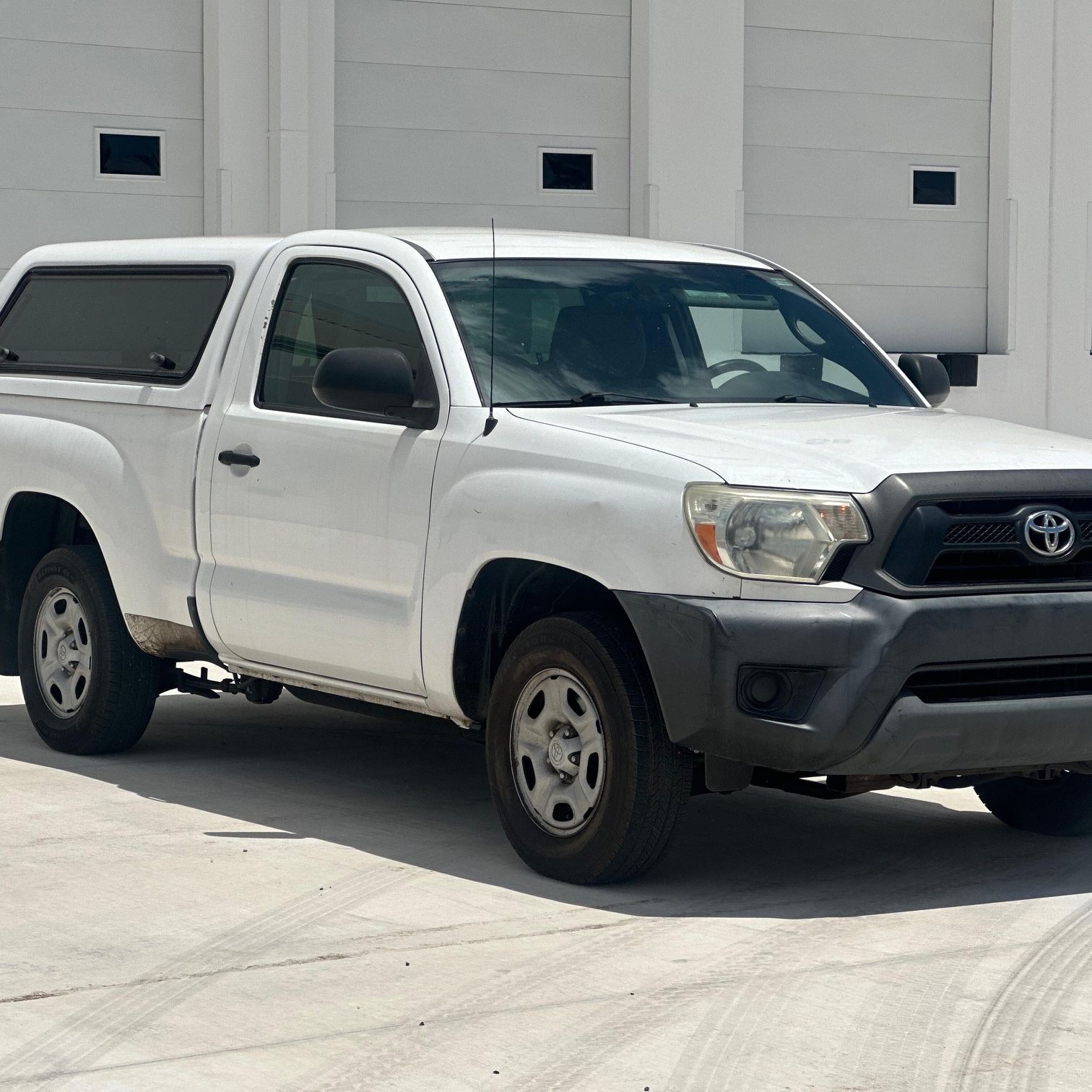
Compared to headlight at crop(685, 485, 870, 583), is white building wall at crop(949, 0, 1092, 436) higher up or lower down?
higher up

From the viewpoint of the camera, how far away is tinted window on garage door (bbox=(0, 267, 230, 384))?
298 inches

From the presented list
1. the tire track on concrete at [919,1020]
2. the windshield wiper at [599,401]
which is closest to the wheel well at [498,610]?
the windshield wiper at [599,401]

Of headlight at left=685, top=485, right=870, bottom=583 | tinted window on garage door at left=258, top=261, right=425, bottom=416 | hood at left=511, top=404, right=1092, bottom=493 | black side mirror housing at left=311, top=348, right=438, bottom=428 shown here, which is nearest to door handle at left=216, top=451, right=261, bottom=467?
tinted window on garage door at left=258, top=261, right=425, bottom=416

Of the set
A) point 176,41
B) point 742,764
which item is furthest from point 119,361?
point 176,41

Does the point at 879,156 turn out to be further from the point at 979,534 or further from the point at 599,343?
the point at 979,534

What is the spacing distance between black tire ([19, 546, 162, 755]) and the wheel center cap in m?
2.34

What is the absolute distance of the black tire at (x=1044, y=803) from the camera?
6.77 metres

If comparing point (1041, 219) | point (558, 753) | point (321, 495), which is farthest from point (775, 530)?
point (1041, 219)

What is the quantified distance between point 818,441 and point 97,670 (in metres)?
3.21

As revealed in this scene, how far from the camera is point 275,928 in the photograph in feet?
18.0

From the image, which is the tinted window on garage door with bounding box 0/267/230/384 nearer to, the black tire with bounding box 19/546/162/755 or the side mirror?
the black tire with bounding box 19/546/162/755

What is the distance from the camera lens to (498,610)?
6.30 meters

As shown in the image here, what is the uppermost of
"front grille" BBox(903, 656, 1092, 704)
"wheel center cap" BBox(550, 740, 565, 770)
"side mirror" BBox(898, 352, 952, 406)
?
"side mirror" BBox(898, 352, 952, 406)

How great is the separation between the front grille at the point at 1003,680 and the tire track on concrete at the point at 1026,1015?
0.61m
